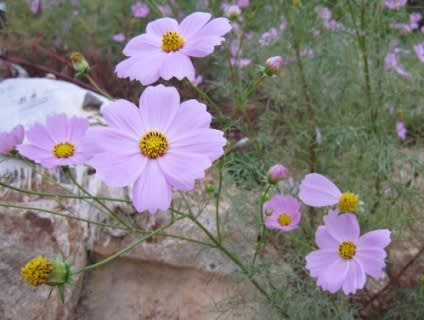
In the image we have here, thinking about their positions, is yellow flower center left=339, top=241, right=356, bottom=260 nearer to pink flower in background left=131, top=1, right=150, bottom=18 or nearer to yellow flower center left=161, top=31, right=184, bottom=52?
yellow flower center left=161, top=31, right=184, bottom=52

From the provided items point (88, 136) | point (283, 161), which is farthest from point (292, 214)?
point (88, 136)

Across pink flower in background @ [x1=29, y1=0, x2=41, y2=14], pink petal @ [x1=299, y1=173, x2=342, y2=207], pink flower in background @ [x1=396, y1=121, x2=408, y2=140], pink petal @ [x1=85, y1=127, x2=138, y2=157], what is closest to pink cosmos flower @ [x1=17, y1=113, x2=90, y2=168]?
pink petal @ [x1=85, y1=127, x2=138, y2=157]

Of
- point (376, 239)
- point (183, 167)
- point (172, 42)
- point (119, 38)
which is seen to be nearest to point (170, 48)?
point (172, 42)

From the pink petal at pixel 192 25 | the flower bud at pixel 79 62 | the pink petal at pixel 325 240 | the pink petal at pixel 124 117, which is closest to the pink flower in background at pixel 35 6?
the flower bud at pixel 79 62

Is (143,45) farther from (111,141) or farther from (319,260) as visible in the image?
(319,260)

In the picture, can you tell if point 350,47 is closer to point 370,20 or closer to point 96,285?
point 370,20

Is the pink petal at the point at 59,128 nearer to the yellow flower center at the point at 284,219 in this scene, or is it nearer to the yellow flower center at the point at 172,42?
the yellow flower center at the point at 172,42
